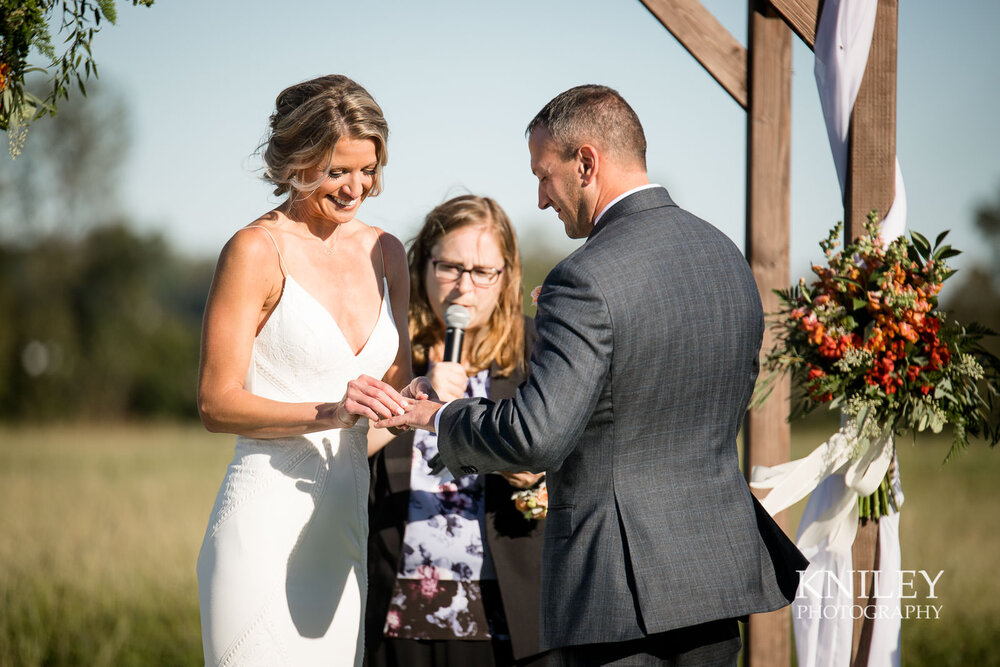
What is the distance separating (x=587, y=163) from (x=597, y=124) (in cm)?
11

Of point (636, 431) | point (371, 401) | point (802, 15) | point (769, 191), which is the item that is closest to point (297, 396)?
point (371, 401)

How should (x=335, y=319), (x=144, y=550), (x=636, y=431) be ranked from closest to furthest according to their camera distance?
(x=636, y=431) → (x=335, y=319) → (x=144, y=550)

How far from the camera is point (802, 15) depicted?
352cm

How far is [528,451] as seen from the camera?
2.22 meters

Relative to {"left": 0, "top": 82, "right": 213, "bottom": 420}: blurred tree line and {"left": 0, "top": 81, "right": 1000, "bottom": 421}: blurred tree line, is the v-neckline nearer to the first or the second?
{"left": 0, "top": 81, "right": 1000, "bottom": 421}: blurred tree line

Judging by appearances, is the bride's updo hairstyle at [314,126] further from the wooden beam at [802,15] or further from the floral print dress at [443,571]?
the wooden beam at [802,15]

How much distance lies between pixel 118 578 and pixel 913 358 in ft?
23.1

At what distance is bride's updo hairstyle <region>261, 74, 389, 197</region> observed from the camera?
2707mm

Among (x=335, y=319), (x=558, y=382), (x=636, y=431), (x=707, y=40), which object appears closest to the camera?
(x=558, y=382)

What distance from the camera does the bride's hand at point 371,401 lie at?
8.29 feet

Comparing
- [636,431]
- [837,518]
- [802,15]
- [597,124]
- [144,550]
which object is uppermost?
[802,15]

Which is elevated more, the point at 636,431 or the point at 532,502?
the point at 636,431

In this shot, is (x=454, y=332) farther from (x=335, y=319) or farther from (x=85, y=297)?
(x=85, y=297)

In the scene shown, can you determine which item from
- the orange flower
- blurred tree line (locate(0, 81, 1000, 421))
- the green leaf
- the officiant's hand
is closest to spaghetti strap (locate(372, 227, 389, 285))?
the officiant's hand
